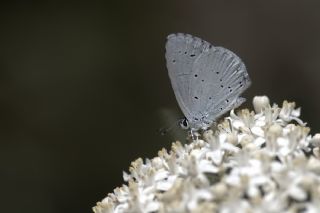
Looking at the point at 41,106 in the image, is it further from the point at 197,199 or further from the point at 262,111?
the point at 197,199

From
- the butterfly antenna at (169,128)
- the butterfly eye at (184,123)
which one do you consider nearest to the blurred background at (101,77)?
the butterfly antenna at (169,128)

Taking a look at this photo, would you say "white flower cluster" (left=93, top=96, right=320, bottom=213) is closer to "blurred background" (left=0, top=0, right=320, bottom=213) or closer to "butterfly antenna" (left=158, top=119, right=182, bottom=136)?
"butterfly antenna" (left=158, top=119, right=182, bottom=136)

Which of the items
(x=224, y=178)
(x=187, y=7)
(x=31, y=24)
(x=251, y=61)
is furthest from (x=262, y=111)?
(x=31, y=24)

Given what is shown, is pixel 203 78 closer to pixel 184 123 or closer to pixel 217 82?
pixel 217 82

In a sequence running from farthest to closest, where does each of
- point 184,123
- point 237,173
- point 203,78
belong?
point 203,78 → point 184,123 → point 237,173

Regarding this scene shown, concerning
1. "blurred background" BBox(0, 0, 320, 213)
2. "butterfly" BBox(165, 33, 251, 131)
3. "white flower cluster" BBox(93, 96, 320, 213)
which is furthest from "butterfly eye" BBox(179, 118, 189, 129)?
"blurred background" BBox(0, 0, 320, 213)

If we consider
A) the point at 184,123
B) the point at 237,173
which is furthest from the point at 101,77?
the point at 237,173
